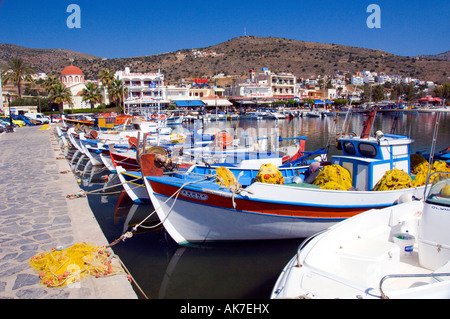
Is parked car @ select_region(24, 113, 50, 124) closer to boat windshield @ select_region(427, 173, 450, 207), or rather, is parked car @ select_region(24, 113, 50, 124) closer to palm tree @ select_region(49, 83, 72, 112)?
palm tree @ select_region(49, 83, 72, 112)

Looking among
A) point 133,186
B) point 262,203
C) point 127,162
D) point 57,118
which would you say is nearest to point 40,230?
point 262,203

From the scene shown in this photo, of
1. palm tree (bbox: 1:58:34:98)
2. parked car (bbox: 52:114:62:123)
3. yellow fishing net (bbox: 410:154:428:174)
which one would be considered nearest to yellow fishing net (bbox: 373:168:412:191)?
yellow fishing net (bbox: 410:154:428:174)

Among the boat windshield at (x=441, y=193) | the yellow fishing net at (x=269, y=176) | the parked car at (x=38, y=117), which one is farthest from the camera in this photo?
the parked car at (x=38, y=117)

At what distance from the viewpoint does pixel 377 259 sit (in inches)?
185

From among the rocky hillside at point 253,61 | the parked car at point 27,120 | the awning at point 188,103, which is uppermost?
the rocky hillside at point 253,61

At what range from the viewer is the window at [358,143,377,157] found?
9375 mm

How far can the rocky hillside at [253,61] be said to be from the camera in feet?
460

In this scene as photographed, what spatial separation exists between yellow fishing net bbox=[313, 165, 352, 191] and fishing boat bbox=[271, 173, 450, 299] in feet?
8.26

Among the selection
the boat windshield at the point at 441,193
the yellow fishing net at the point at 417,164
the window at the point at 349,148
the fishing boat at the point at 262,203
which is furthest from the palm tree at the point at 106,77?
the boat windshield at the point at 441,193

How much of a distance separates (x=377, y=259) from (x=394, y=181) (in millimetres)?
4670

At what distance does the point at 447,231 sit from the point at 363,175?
170 inches

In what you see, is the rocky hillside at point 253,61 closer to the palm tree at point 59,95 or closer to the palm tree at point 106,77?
the palm tree at point 106,77

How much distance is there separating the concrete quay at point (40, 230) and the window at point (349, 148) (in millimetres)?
7260
